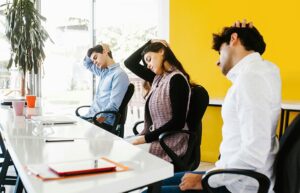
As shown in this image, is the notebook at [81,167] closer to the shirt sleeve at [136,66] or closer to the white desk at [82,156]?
the white desk at [82,156]

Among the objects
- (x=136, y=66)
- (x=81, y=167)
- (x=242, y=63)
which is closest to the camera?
(x=81, y=167)

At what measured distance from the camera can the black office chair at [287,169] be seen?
1347mm

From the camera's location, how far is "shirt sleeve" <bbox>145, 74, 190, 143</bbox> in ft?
7.32

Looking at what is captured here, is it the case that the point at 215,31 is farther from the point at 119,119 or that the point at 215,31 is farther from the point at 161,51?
the point at 161,51

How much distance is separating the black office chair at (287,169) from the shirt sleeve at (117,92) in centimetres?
186

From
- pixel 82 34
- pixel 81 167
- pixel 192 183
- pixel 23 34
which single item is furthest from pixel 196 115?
pixel 82 34

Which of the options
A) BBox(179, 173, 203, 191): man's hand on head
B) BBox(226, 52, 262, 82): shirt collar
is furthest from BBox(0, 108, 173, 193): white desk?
BBox(226, 52, 262, 82): shirt collar

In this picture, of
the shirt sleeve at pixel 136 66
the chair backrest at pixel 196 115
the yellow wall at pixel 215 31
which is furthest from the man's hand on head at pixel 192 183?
the yellow wall at pixel 215 31

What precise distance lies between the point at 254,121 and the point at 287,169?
0.78ft

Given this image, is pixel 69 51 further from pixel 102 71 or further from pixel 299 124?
pixel 299 124

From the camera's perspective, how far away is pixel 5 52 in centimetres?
523

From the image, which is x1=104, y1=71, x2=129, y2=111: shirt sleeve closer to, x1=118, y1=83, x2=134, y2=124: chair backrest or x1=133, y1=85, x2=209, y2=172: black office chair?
x1=118, y1=83, x2=134, y2=124: chair backrest

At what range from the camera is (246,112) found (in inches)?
54.3

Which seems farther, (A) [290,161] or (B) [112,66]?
(B) [112,66]
